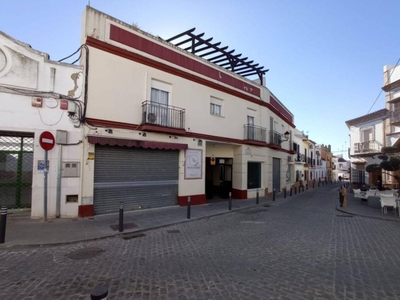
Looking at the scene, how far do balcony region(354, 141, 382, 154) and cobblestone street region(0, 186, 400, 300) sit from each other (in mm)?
15439

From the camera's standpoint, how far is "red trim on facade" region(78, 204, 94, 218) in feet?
28.7

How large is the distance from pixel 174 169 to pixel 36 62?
23.2 ft

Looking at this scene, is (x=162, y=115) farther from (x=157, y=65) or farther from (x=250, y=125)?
(x=250, y=125)

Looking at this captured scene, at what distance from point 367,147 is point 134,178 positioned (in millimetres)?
20720

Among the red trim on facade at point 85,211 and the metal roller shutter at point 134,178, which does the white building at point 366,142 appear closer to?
the metal roller shutter at point 134,178

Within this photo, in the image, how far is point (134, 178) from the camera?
10.4 metres

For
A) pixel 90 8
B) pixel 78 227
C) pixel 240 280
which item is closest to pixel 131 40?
pixel 90 8

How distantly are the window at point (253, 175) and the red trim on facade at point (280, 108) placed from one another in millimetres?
5926

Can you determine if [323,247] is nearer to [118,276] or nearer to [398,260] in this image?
[398,260]

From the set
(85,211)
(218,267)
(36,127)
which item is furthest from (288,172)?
(36,127)

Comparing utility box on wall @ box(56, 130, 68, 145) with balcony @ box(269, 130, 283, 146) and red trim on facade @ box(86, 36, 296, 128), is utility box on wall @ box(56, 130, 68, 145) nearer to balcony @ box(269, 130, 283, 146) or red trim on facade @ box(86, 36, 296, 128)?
red trim on facade @ box(86, 36, 296, 128)

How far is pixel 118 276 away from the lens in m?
4.22

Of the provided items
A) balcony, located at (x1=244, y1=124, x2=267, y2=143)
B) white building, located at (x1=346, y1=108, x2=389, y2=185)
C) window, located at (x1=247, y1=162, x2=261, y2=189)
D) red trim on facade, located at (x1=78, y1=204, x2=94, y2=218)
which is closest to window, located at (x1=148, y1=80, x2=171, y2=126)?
red trim on facade, located at (x1=78, y1=204, x2=94, y2=218)

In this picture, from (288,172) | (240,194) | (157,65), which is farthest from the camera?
(288,172)
